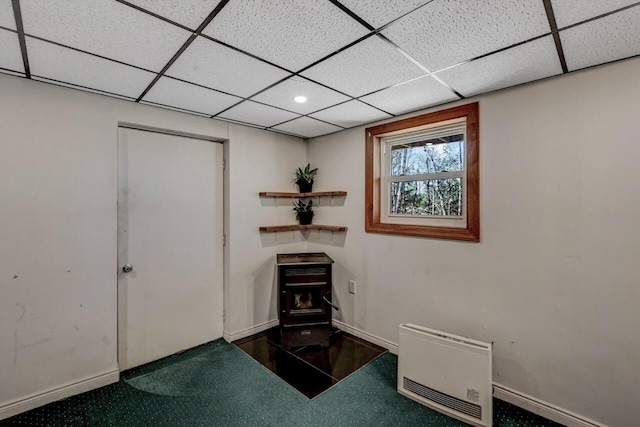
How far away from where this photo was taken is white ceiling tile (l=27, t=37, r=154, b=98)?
1.61m

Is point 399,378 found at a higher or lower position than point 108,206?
lower

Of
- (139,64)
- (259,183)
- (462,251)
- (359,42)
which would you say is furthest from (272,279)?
(359,42)

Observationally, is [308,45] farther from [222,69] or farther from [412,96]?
[412,96]

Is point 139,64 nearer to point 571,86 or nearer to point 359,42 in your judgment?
point 359,42

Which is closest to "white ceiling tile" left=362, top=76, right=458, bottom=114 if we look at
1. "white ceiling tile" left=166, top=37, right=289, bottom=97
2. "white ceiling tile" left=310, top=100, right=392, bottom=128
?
"white ceiling tile" left=310, top=100, right=392, bottom=128

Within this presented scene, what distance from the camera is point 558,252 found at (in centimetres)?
193

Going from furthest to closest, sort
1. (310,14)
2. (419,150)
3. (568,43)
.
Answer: (419,150), (568,43), (310,14)

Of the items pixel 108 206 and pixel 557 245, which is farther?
pixel 108 206

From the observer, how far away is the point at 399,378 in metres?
2.23

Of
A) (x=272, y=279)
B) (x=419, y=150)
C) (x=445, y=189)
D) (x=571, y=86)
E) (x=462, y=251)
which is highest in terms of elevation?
(x=571, y=86)

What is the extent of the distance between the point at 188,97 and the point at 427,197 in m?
2.27

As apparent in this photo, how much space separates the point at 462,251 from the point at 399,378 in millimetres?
1124

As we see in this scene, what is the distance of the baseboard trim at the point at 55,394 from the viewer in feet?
6.39

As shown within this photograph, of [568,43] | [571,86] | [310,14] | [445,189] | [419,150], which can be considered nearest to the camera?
[310,14]
